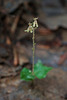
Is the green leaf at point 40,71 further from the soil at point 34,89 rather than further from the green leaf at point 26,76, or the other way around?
the soil at point 34,89

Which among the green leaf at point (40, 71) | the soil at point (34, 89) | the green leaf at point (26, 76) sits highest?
the green leaf at point (40, 71)

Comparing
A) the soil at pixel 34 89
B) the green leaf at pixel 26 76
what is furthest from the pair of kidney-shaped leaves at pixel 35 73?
the soil at pixel 34 89

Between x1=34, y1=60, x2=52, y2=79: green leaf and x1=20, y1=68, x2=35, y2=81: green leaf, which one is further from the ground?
x1=34, y1=60, x2=52, y2=79: green leaf

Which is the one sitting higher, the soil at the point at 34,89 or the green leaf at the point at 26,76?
the green leaf at the point at 26,76

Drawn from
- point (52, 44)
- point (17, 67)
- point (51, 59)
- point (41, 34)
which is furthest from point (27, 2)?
point (17, 67)

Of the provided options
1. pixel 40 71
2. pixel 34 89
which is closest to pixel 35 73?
pixel 40 71

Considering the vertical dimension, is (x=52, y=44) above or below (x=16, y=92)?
above

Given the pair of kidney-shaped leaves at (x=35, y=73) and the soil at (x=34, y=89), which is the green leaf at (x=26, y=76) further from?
the soil at (x=34, y=89)

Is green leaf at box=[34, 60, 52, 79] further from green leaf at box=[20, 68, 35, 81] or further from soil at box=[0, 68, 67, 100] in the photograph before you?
soil at box=[0, 68, 67, 100]

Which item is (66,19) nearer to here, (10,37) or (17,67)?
(10,37)

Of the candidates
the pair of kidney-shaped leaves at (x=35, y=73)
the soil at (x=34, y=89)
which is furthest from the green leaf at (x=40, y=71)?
the soil at (x=34, y=89)

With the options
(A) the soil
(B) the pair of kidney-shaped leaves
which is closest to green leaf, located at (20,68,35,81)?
(B) the pair of kidney-shaped leaves
